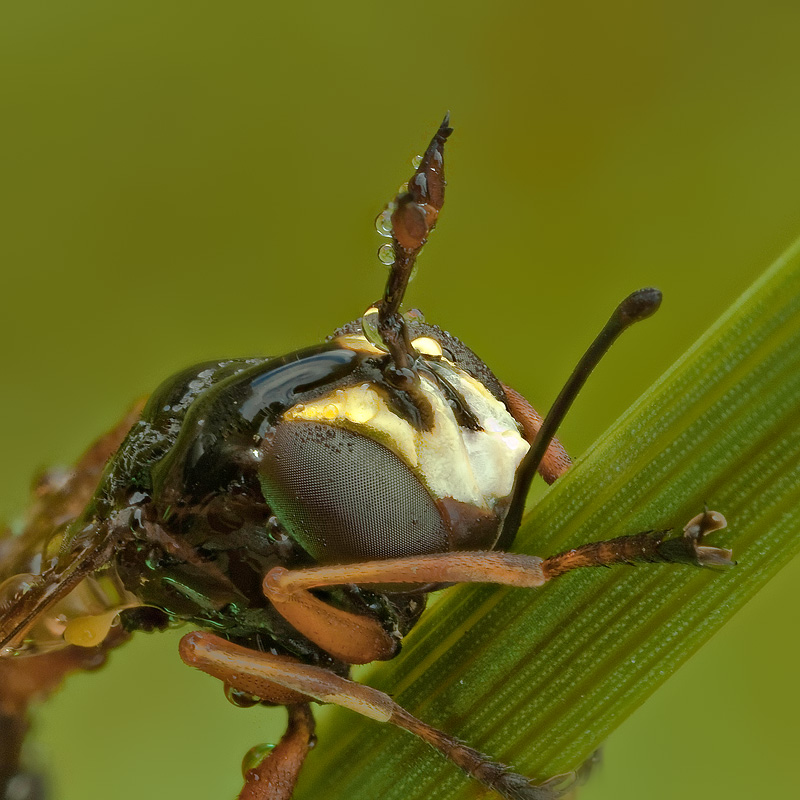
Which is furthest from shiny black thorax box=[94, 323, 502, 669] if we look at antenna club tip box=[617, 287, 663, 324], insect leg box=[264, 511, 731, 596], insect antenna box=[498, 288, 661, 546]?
antenna club tip box=[617, 287, 663, 324]

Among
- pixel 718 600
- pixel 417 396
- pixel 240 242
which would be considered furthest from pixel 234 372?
pixel 240 242

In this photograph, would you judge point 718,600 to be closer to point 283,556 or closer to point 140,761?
point 283,556

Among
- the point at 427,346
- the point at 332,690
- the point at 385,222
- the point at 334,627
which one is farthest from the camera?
the point at 427,346

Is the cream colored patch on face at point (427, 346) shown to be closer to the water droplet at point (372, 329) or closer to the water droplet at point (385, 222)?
the water droplet at point (372, 329)

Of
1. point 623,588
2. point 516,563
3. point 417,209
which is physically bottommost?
point 516,563

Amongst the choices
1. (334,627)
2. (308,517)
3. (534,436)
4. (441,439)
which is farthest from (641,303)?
(334,627)

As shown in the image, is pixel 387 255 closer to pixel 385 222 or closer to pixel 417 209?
pixel 385 222

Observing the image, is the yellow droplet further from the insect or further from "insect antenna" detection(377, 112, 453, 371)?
"insect antenna" detection(377, 112, 453, 371)
